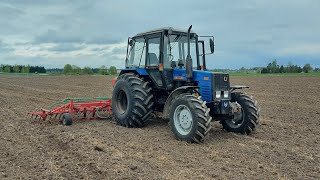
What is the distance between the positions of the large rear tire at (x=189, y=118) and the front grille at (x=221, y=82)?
2.30ft

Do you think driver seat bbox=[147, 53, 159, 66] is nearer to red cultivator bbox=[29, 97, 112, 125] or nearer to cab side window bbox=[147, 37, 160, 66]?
cab side window bbox=[147, 37, 160, 66]

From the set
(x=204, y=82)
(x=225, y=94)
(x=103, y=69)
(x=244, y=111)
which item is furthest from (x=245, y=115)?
(x=103, y=69)

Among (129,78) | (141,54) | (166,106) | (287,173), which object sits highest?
(141,54)

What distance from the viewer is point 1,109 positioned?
13758mm

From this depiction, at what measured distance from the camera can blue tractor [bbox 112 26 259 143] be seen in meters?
8.21

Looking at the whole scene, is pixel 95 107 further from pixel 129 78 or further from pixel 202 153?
pixel 202 153

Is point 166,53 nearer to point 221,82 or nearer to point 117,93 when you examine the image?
point 221,82

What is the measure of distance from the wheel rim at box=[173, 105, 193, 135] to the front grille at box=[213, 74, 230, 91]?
0.91 m

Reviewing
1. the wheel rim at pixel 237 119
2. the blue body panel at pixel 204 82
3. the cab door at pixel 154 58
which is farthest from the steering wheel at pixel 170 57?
the wheel rim at pixel 237 119

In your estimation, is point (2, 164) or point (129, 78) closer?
point (2, 164)

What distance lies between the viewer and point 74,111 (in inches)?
423

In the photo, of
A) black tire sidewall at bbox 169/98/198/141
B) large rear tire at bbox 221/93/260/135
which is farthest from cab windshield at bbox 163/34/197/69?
large rear tire at bbox 221/93/260/135

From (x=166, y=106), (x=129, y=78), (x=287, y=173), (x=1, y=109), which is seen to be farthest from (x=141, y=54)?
(x=1, y=109)

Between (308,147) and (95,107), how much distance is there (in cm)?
617
